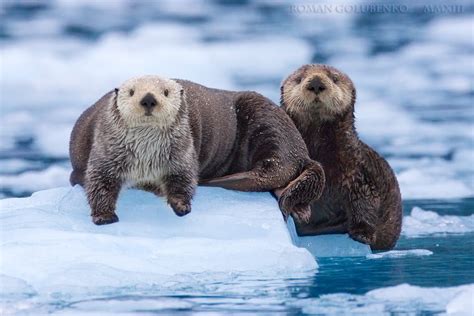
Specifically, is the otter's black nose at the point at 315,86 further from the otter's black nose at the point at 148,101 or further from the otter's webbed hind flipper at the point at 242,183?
the otter's black nose at the point at 148,101

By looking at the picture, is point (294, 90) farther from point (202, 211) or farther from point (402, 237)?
point (402, 237)

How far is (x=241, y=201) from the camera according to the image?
797cm

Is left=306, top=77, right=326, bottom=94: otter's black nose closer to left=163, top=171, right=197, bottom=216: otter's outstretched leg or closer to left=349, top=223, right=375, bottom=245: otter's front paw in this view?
left=349, top=223, right=375, bottom=245: otter's front paw

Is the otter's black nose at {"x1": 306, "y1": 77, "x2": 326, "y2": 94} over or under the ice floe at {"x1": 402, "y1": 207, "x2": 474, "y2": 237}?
over

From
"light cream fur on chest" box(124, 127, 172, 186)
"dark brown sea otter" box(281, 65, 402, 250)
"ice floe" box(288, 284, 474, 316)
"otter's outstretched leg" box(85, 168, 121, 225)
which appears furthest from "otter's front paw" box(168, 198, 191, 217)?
"dark brown sea otter" box(281, 65, 402, 250)

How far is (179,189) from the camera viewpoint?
7602 millimetres

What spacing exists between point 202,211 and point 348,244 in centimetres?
172

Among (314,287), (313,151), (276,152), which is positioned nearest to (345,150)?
(313,151)

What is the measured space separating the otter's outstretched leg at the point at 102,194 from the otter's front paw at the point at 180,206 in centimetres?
42

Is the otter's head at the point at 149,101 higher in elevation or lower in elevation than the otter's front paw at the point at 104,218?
higher

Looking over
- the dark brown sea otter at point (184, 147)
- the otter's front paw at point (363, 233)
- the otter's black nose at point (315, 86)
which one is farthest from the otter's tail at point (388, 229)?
the otter's black nose at point (315, 86)

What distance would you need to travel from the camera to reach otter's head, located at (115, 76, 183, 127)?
7.23 m

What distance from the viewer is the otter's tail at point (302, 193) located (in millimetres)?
8070

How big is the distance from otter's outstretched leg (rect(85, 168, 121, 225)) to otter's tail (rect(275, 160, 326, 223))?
133 cm
